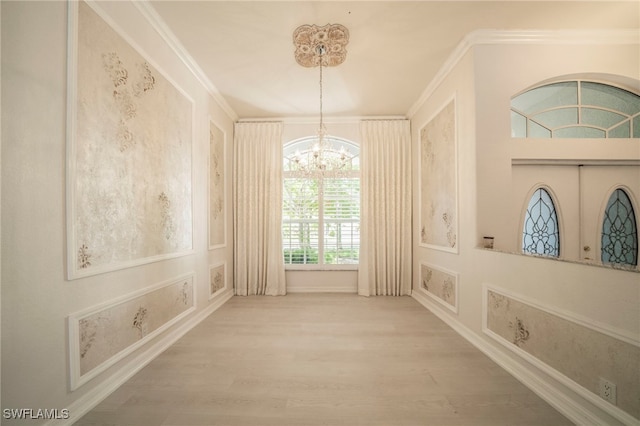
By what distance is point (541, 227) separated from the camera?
2746 mm

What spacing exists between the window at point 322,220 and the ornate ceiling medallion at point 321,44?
1837 mm

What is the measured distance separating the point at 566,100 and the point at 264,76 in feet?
11.3

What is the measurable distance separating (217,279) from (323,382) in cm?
247

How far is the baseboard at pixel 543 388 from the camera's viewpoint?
160 centimetres

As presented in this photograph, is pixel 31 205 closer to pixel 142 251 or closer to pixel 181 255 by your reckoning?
pixel 142 251

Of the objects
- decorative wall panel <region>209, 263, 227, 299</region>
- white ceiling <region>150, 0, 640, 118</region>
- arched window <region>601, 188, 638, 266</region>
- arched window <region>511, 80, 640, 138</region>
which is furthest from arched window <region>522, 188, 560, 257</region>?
decorative wall panel <region>209, 263, 227, 299</region>

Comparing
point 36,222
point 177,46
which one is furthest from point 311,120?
point 36,222

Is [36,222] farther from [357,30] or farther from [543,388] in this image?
[543,388]

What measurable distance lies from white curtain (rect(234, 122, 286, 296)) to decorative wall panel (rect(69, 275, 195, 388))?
5.66 feet

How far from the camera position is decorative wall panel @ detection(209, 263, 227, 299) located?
370cm

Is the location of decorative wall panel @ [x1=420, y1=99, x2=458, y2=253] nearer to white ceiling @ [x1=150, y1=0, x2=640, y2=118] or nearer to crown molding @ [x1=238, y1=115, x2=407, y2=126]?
white ceiling @ [x1=150, y1=0, x2=640, y2=118]

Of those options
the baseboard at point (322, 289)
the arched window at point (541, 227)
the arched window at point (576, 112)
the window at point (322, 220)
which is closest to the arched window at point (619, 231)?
the arched window at point (541, 227)

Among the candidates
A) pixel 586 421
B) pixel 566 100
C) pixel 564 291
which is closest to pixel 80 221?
pixel 564 291

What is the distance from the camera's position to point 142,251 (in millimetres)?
2264
